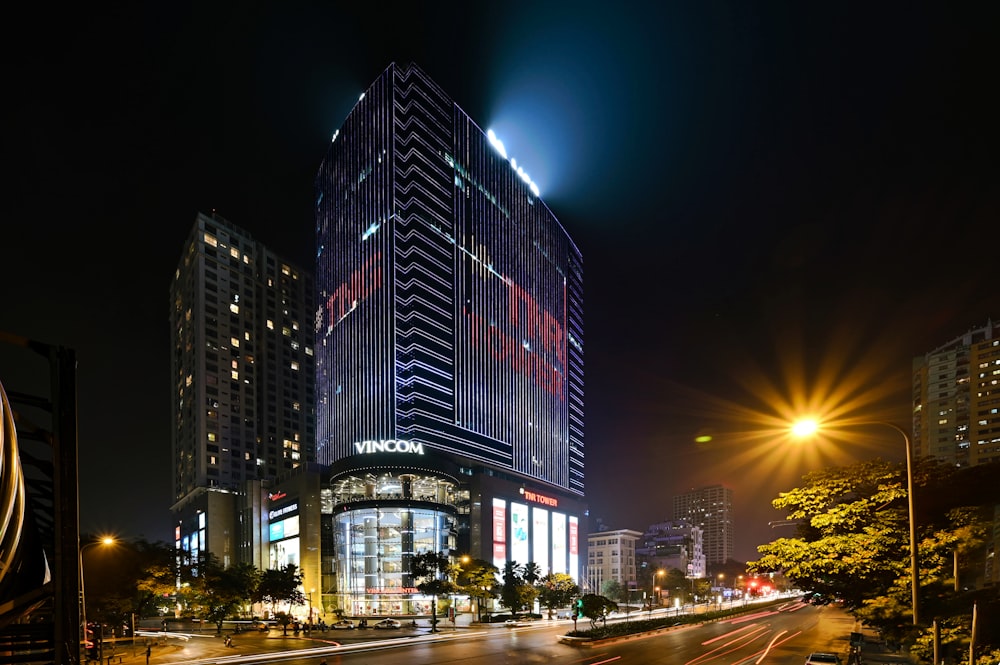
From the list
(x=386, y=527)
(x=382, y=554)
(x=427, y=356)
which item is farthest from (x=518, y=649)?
(x=427, y=356)

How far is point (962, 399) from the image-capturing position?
134 meters

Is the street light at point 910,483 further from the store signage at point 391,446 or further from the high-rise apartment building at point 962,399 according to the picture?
the high-rise apartment building at point 962,399

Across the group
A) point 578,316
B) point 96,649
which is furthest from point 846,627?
point 578,316

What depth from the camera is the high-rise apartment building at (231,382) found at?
132 metres

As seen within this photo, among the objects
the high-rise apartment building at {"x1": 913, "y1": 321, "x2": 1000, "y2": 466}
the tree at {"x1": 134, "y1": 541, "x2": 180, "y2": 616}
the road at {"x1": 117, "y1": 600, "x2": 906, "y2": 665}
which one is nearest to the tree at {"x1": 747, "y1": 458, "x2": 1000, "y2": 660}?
the road at {"x1": 117, "y1": 600, "x2": 906, "y2": 665}

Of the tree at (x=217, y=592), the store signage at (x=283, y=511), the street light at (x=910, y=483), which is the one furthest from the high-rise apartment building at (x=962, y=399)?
the street light at (x=910, y=483)

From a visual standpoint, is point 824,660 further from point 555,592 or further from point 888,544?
point 555,592

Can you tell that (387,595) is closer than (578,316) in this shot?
Yes

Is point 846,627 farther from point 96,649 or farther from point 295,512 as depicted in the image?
point 295,512

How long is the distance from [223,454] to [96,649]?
106944mm

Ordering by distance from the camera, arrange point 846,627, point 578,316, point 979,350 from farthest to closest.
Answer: point 578,316
point 979,350
point 846,627

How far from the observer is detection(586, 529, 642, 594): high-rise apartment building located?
7047 inches

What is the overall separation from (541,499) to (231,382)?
77018 mm

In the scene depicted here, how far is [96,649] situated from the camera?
3775 cm
